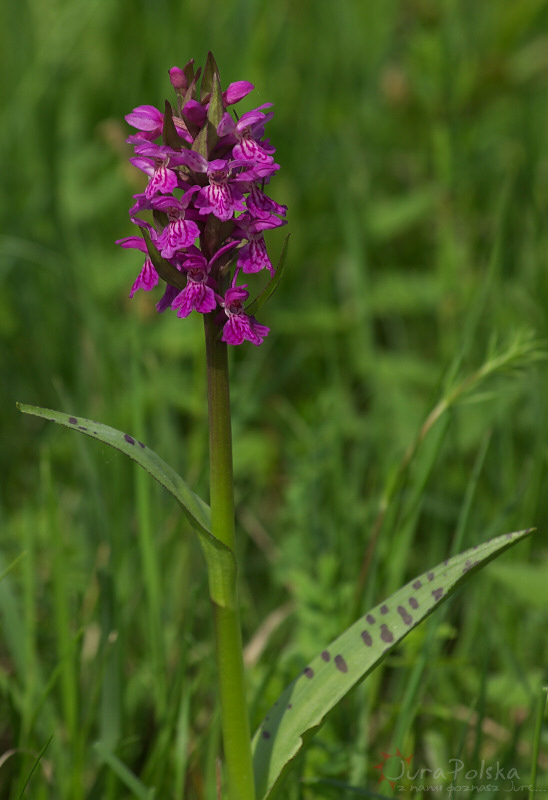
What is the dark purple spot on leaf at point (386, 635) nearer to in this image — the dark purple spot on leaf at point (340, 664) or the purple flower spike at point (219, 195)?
the dark purple spot on leaf at point (340, 664)

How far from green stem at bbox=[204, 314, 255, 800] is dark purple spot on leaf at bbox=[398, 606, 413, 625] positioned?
0.30m

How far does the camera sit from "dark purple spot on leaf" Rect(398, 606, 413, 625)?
137 centimetres

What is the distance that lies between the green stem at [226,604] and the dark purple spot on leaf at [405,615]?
0.98ft

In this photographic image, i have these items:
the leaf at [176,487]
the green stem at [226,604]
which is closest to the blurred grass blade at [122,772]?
the green stem at [226,604]

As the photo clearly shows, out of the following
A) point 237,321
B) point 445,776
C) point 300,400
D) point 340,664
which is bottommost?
point 445,776

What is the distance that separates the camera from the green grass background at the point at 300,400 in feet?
6.38

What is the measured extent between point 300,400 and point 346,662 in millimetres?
2323

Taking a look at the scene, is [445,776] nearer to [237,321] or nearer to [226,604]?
[226,604]

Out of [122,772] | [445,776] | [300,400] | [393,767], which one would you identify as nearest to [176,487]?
[122,772]

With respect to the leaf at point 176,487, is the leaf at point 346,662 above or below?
below

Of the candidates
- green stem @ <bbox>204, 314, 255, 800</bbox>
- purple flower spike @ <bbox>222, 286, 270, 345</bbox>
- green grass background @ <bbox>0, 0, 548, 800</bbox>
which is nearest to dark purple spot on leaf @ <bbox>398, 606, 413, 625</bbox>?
green stem @ <bbox>204, 314, 255, 800</bbox>

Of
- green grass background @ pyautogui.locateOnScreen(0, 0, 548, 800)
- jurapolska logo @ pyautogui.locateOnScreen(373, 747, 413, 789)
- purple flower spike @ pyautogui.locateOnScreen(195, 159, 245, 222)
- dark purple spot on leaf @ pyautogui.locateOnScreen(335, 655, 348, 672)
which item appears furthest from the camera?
green grass background @ pyautogui.locateOnScreen(0, 0, 548, 800)

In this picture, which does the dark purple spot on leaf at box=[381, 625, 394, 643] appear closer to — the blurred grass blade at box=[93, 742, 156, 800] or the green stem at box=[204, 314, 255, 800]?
the green stem at box=[204, 314, 255, 800]

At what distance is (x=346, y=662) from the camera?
1.45 m
